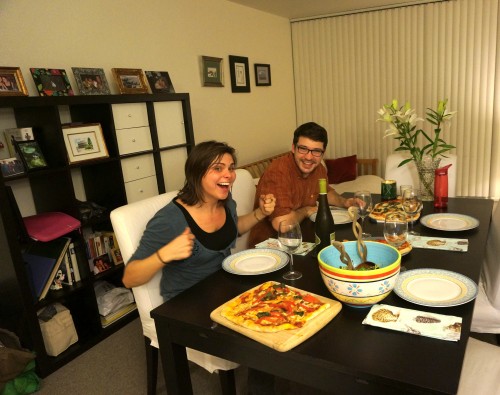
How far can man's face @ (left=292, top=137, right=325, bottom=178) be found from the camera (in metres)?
2.09

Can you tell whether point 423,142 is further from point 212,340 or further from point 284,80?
point 212,340

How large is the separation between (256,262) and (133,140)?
1533 mm

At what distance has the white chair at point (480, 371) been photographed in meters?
1.18

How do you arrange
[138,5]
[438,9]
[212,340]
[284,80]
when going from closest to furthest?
[212,340]
[138,5]
[438,9]
[284,80]

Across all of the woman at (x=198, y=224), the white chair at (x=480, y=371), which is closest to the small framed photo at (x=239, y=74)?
the woman at (x=198, y=224)

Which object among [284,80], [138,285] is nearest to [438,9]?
[284,80]

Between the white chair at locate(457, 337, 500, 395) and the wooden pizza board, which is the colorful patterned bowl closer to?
the wooden pizza board

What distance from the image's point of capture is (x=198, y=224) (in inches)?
61.4

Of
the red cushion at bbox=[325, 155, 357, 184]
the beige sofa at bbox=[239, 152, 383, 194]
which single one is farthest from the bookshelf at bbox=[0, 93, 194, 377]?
the red cushion at bbox=[325, 155, 357, 184]

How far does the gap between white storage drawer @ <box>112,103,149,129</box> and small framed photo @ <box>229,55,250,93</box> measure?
1.48 metres

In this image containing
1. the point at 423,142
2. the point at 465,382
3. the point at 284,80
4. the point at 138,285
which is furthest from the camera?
the point at 284,80

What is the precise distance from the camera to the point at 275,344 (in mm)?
955

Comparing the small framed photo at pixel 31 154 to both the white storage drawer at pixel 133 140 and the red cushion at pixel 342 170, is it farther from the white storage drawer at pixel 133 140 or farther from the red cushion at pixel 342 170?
the red cushion at pixel 342 170

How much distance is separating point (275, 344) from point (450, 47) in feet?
→ 14.7
